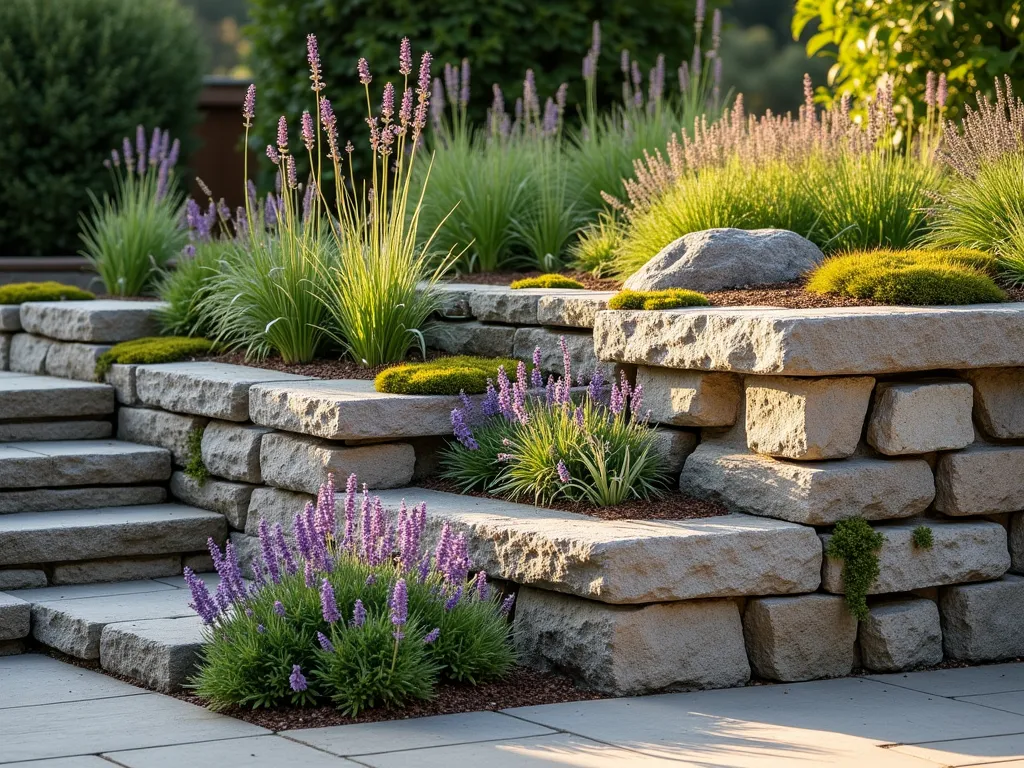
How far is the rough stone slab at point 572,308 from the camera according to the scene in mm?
5422

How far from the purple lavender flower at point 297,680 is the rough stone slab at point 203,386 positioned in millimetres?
1890

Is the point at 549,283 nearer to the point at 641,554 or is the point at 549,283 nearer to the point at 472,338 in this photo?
the point at 472,338

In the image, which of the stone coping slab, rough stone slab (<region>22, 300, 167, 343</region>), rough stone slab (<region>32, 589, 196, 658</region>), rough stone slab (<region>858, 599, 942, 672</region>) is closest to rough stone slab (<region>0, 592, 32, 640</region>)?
rough stone slab (<region>32, 589, 196, 658</region>)

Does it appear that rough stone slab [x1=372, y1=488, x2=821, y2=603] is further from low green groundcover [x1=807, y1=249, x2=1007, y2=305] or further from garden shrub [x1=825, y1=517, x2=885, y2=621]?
low green groundcover [x1=807, y1=249, x2=1007, y2=305]

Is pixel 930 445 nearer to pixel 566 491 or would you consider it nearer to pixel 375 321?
pixel 566 491

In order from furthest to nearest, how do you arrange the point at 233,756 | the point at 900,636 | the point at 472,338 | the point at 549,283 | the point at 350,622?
1. the point at 549,283
2. the point at 472,338
3. the point at 900,636
4. the point at 350,622
5. the point at 233,756

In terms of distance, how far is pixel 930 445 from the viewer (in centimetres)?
455

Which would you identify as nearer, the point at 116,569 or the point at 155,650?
A: the point at 155,650

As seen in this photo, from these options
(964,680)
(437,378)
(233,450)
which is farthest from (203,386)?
(964,680)

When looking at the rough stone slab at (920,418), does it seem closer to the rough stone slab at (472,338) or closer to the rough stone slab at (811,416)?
the rough stone slab at (811,416)

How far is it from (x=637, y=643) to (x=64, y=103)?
757cm

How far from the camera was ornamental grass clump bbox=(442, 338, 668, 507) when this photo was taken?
4.68m

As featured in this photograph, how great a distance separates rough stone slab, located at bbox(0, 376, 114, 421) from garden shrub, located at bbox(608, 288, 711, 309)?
250 centimetres

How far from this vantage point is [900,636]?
4504mm
